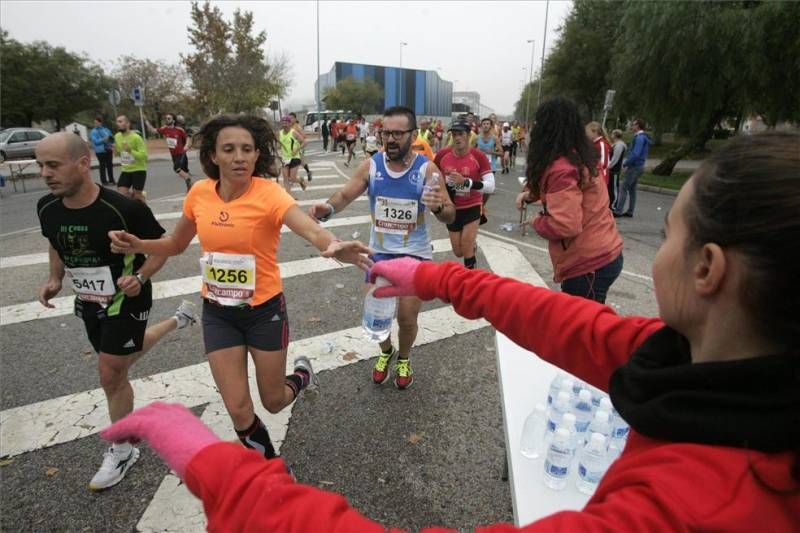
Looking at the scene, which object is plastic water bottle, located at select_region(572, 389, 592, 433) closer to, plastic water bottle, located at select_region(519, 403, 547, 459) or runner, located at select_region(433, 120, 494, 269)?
plastic water bottle, located at select_region(519, 403, 547, 459)

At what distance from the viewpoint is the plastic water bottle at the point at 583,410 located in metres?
2.21

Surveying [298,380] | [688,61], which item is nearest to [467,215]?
[298,380]

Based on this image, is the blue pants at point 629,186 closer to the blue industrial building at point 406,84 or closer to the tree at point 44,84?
the tree at point 44,84

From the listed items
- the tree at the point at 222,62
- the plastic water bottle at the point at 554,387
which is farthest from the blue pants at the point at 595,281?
the tree at the point at 222,62

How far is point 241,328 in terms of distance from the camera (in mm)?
2918

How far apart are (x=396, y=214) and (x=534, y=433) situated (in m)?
2.20

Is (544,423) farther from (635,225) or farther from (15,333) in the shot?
(635,225)

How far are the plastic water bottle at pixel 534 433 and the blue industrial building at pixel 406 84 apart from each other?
116 m

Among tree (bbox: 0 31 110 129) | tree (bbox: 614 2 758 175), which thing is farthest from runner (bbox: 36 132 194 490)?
tree (bbox: 0 31 110 129)

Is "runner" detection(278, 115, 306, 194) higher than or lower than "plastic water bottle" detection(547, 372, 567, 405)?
higher

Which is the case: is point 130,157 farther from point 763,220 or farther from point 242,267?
point 763,220

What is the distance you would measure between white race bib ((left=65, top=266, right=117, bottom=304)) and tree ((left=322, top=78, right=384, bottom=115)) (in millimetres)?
84770

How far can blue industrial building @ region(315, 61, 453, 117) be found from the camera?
11762 centimetres

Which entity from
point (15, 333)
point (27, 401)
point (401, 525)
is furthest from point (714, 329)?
point (15, 333)
